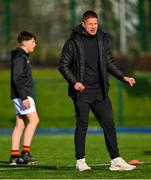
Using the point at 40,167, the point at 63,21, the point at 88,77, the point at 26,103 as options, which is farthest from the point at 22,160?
the point at 63,21

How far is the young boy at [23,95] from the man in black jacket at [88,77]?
70.0 inches

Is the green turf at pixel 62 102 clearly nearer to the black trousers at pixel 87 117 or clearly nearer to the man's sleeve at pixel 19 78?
the man's sleeve at pixel 19 78

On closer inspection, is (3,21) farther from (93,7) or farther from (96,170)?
(96,170)

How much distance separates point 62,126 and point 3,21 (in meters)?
9.60

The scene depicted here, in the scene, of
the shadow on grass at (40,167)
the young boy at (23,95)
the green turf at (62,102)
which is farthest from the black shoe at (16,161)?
the green turf at (62,102)

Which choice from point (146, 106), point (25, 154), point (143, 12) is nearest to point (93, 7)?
point (143, 12)

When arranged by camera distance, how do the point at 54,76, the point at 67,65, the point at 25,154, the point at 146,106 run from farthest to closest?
the point at 54,76, the point at 146,106, the point at 25,154, the point at 67,65

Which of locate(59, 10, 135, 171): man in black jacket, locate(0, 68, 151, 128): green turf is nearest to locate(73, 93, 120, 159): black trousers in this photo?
locate(59, 10, 135, 171): man in black jacket

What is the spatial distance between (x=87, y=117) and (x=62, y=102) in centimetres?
2028

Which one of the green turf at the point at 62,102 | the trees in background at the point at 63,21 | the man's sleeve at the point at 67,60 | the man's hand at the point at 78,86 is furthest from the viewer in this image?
the trees in background at the point at 63,21

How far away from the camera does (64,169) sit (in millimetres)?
11016

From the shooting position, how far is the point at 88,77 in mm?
10617

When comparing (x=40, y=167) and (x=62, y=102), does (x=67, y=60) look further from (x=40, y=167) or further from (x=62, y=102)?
(x=62, y=102)

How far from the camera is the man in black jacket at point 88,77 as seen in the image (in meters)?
10.5
